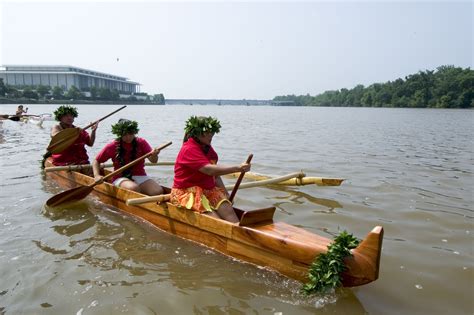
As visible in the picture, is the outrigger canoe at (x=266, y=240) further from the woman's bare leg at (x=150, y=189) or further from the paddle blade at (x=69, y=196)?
the paddle blade at (x=69, y=196)

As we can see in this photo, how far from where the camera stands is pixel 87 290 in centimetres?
466

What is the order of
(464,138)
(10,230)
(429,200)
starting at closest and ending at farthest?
(10,230) → (429,200) → (464,138)

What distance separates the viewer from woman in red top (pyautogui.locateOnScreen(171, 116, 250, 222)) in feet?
17.9

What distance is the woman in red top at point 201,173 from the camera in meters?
5.47

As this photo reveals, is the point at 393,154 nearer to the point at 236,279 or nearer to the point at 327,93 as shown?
the point at 236,279

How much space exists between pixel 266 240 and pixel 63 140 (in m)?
6.47

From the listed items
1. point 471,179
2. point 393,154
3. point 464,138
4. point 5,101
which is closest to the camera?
point 471,179

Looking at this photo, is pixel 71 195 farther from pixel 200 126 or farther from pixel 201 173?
pixel 200 126

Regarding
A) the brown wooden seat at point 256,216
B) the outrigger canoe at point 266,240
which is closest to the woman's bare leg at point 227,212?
the outrigger canoe at point 266,240

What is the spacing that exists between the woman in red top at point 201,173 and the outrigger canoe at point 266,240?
191 millimetres

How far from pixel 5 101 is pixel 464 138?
290ft

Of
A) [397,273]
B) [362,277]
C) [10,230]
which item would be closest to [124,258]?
[10,230]

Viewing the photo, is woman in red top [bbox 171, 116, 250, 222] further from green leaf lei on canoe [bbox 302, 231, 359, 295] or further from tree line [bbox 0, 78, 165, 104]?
tree line [bbox 0, 78, 165, 104]

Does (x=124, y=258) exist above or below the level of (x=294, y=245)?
below
